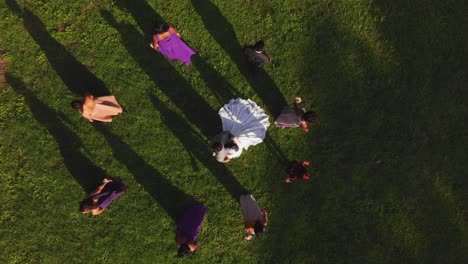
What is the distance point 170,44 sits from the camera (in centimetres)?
757

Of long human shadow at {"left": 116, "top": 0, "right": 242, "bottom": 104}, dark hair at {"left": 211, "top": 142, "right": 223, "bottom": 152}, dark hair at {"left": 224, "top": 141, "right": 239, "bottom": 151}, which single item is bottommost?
dark hair at {"left": 211, "top": 142, "right": 223, "bottom": 152}

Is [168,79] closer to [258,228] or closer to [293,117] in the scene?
[293,117]

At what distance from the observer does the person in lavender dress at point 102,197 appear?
24.8 feet

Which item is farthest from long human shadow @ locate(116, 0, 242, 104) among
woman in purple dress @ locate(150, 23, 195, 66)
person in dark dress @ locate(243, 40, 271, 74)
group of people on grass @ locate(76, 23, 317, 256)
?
person in dark dress @ locate(243, 40, 271, 74)

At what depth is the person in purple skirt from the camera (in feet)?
25.7

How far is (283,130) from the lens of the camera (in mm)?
8406

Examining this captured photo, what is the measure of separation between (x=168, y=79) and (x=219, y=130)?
62.2 inches

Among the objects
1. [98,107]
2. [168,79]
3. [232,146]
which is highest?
[168,79]

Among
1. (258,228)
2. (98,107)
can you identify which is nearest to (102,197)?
(98,107)

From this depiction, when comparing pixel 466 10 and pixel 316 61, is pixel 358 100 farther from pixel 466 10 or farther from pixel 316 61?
pixel 466 10

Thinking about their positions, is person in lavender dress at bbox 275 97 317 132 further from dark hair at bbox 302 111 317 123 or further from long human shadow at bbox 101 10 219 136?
long human shadow at bbox 101 10 219 136

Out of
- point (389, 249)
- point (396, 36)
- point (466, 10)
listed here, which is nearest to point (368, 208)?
point (389, 249)

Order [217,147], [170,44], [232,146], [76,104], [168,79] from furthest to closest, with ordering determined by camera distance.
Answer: [168,79] → [170,44] → [232,146] → [217,147] → [76,104]

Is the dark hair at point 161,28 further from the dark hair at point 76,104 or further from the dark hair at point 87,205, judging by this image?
the dark hair at point 87,205
